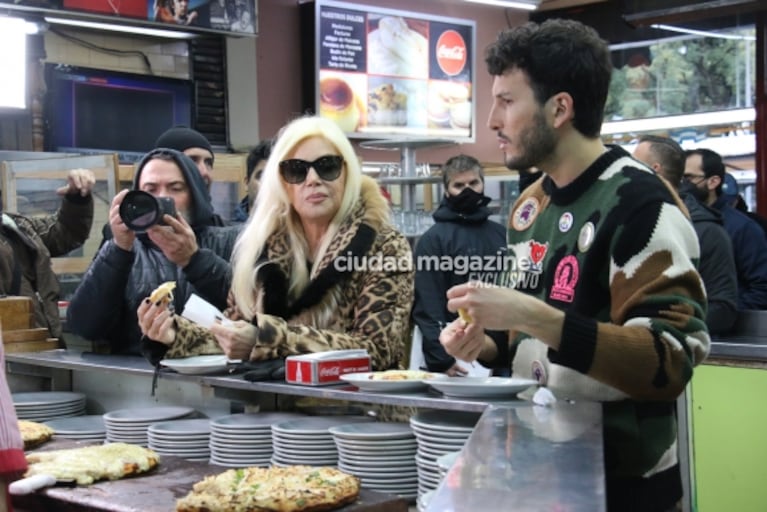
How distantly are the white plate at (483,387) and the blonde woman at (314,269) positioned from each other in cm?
53

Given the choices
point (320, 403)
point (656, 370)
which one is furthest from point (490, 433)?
point (320, 403)

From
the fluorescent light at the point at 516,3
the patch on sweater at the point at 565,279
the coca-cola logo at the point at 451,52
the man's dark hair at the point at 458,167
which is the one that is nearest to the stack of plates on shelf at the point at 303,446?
the patch on sweater at the point at 565,279

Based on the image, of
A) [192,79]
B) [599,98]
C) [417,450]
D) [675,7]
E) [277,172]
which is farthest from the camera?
[192,79]

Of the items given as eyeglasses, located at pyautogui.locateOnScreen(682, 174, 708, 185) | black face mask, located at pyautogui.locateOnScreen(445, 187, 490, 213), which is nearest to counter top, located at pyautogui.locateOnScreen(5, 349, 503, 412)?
black face mask, located at pyautogui.locateOnScreen(445, 187, 490, 213)

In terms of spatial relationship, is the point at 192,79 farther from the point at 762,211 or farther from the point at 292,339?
the point at 292,339

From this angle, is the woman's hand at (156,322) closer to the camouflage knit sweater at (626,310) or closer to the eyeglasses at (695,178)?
the camouflage knit sweater at (626,310)

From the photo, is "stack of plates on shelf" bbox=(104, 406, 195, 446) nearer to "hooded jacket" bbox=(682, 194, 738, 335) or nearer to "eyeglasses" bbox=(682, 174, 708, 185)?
"hooded jacket" bbox=(682, 194, 738, 335)

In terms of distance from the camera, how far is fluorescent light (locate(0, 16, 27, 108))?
257 inches

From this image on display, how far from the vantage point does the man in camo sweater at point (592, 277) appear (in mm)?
1864

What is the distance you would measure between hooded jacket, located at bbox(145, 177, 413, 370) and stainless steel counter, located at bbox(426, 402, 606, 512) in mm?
779

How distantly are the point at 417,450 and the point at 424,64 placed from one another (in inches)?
297

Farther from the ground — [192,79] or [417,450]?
[192,79]

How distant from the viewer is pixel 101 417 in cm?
312

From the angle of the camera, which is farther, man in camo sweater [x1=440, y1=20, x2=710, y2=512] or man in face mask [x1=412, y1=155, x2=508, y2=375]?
man in face mask [x1=412, y1=155, x2=508, y2=375]
